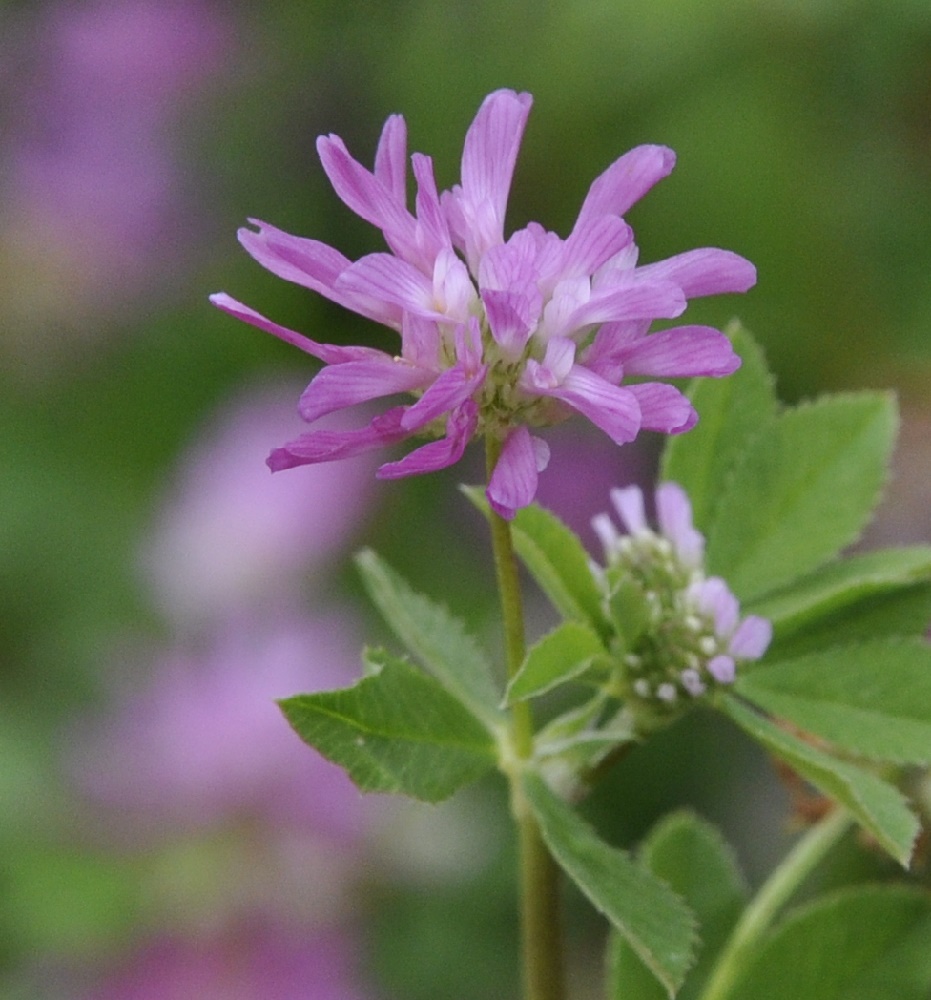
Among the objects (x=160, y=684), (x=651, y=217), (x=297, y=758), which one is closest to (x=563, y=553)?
(x=297, y=758)

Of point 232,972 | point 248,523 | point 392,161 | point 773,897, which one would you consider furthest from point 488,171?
point 248,523

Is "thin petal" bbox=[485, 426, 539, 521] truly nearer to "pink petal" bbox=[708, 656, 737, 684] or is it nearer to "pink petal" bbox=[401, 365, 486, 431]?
"pink petal" bbox=[401, 365, 486, 431]

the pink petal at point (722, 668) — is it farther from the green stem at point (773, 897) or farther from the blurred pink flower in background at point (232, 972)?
the blurred pink flower in background at point (232, 972)

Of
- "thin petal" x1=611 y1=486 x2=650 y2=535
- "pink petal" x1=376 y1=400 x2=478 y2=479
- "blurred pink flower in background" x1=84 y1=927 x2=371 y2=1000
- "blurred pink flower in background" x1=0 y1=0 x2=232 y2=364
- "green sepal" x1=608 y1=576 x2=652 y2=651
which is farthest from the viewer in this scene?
"blurred pink flower in background" x1=0 y1=0 x2=232 y2=364

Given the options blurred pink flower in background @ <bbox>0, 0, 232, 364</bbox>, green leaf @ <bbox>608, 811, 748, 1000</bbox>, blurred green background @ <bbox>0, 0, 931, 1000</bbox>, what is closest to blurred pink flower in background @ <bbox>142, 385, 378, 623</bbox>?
blurred green background @ <bbox>0, 0, 931, 1000</bbox>

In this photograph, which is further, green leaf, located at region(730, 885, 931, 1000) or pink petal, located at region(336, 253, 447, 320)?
green leaf, located at region(730, 885, 931, 1000)

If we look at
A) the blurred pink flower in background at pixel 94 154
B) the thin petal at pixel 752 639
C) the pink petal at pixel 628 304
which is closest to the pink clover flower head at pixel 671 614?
the thin petal at pixel 752 639

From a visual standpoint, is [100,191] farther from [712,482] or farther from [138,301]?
[712,482]
